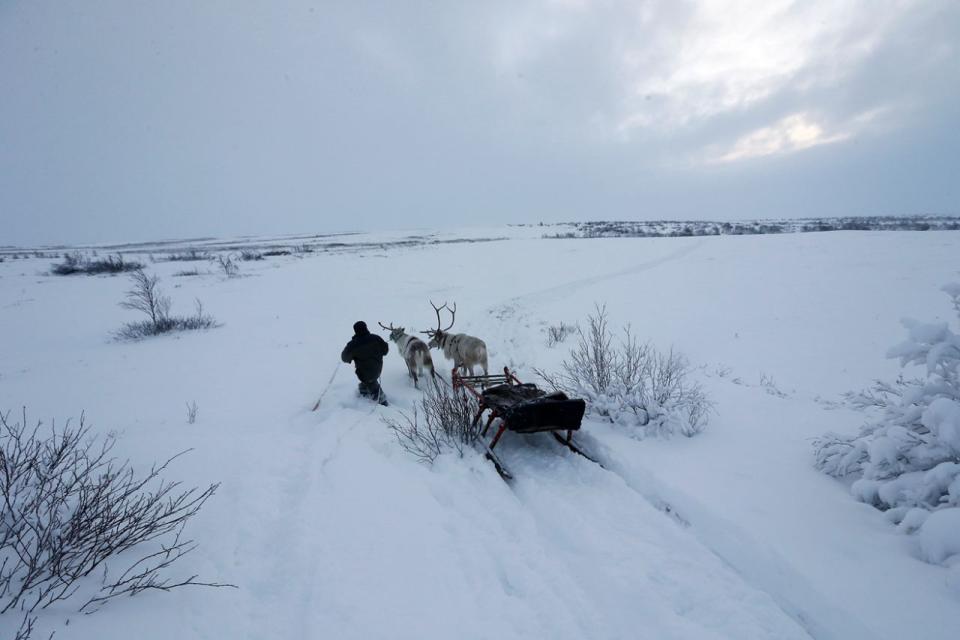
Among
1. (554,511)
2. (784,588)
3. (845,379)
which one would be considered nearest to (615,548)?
(554,511)

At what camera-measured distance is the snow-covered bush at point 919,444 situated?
267 cm

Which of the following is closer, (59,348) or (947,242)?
(59,348)

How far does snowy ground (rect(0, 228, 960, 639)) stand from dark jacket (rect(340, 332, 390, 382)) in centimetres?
57

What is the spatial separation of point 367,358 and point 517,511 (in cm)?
394

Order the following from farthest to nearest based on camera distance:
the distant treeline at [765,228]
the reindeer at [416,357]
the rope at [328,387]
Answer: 1. the distant treeline at [765,228]
2. the reindeer at [416,357]
3. the rope at [328,387]

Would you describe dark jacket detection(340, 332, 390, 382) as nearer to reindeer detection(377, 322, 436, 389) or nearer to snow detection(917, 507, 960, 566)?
reindeer detection(377, 322, 436, 389)

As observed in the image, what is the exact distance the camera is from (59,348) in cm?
1047

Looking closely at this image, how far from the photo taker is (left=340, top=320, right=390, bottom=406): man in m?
6.53

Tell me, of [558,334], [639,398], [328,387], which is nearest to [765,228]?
[558,334]

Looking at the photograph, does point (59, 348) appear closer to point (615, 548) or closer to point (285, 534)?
point (285, 534)

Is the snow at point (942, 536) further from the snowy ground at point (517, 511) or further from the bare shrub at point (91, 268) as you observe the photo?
the bare shrub at point (91, 268)

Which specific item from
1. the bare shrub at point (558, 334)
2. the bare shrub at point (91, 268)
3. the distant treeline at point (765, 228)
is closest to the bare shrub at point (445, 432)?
the bare shrub at point (558, 334)

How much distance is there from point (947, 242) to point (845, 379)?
1983 cm

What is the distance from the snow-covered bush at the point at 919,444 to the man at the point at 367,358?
19.3 feet
